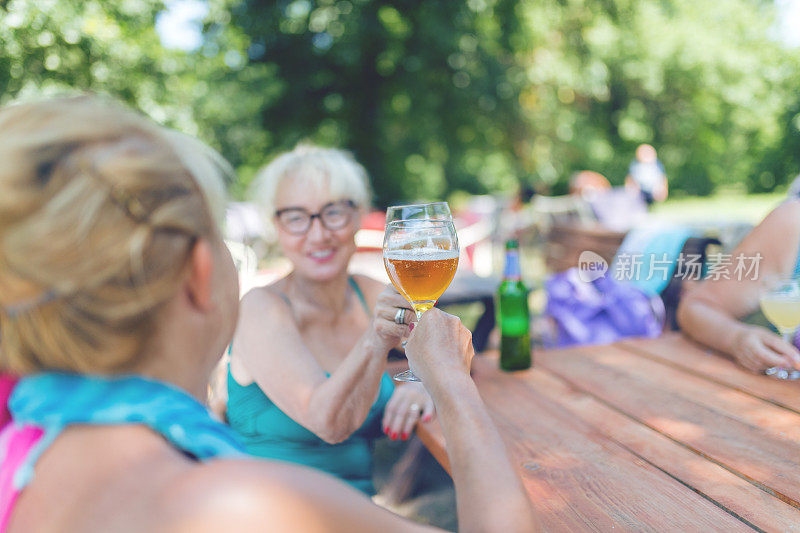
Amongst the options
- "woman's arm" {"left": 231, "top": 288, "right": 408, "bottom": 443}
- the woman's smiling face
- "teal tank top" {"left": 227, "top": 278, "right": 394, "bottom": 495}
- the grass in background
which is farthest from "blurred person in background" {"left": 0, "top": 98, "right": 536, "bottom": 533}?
the grass in background

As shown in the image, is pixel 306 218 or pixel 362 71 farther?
pixel 362 71

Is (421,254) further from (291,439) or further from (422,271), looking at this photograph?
(291,439)

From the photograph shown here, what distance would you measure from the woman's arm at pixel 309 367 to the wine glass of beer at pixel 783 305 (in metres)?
1.28

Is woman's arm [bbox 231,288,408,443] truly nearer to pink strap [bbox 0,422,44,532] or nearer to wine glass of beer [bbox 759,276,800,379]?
pink strap [bbox 0,422,44,532]

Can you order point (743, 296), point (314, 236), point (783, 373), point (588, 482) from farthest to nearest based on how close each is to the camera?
1. point (743, 296)
2. point (314, 236)
3. point (783, 373)
4. point (588, 482)

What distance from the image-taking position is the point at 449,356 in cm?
114

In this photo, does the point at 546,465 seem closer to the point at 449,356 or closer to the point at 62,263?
the point at 449,356

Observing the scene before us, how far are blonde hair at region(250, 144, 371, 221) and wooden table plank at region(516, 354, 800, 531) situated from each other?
40.7 inches

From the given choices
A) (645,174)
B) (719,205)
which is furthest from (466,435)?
(719,205)

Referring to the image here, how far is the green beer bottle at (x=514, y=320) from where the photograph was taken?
6.73ft

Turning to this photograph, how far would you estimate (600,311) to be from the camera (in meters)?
3.58

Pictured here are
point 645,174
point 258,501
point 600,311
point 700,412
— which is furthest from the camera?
point 645,174

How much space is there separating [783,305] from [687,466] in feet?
2.84

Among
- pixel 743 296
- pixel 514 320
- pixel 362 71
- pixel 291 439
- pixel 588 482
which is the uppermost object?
pixel 362 71
